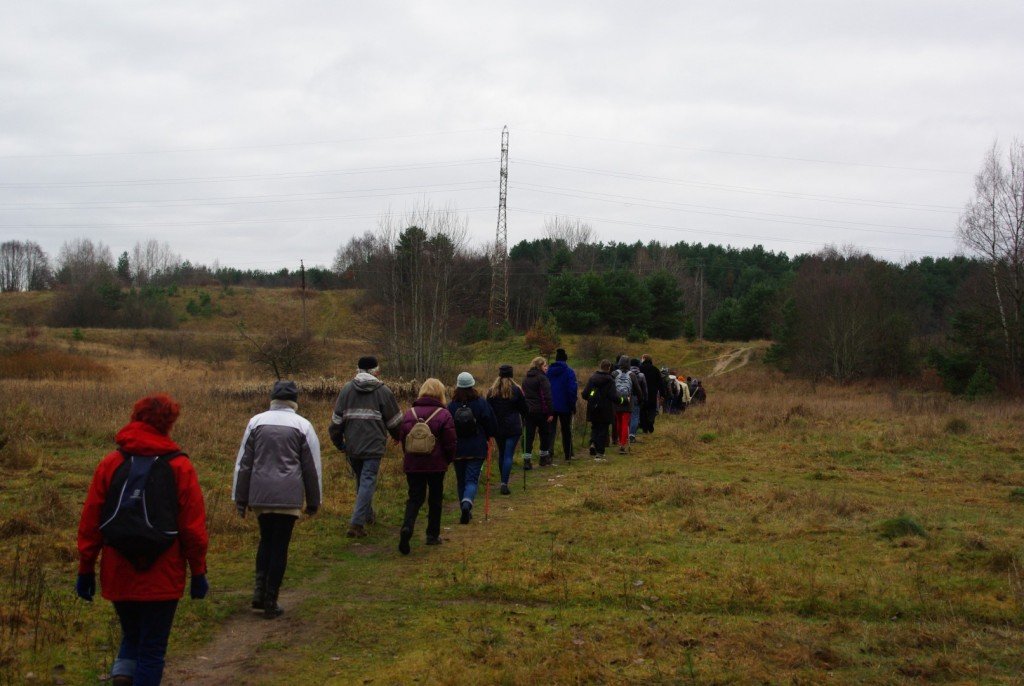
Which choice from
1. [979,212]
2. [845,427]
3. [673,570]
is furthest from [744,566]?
[979,212]

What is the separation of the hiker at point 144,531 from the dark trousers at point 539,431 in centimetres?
999

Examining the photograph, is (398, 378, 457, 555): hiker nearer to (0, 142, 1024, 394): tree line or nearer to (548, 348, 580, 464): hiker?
(548, 348, 580, 464): hiker

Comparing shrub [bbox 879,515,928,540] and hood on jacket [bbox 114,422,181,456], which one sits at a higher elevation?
hood on jacket [bbox 114,422,181,456]

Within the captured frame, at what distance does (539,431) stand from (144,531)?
10.9 meters

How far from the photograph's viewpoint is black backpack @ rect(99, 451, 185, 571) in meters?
4.49

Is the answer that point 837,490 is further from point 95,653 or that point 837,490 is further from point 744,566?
point 95,653

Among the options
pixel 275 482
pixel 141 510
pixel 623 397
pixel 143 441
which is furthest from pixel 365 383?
pixel 623 397

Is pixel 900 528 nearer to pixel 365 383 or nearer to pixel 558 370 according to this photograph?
pixel 365 383

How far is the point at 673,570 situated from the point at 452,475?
713 cm

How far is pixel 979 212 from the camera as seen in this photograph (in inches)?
1698

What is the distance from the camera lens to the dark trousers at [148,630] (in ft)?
15.3

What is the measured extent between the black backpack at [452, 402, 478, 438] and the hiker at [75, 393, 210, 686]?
5.50 metres

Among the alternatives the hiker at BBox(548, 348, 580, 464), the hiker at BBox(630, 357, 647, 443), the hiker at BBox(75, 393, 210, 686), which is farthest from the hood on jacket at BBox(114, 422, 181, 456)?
the hiker at BBox(630, 357, 647, 443)

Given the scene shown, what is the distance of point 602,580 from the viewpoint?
7609 millimetres
